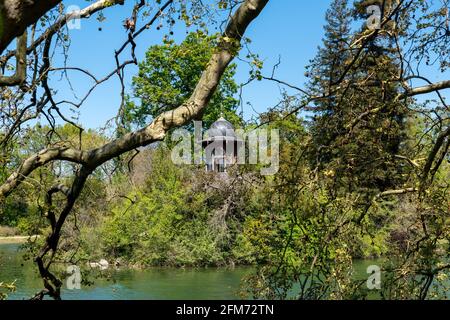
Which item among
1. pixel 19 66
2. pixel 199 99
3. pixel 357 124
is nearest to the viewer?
pixel 199 99

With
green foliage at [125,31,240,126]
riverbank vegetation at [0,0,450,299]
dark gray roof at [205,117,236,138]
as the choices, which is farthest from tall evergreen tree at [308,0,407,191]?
green foliage at [125,31,240,126]

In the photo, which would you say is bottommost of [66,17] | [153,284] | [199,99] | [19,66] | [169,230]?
[153,284]

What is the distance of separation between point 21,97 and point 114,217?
1704 cm

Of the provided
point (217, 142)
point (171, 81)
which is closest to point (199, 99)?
point (217, 142)

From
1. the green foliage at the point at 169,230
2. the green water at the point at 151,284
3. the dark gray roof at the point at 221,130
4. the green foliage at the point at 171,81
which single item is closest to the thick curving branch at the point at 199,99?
the green water at the point at 151,284

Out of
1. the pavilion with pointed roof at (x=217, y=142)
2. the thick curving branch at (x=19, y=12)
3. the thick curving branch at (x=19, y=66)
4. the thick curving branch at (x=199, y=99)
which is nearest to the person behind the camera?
the thick curving branch at (x=19, y=12)

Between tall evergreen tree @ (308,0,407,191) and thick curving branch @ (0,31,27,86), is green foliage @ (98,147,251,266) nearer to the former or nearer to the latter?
tall evergreen tree @ (308,0,407,191)

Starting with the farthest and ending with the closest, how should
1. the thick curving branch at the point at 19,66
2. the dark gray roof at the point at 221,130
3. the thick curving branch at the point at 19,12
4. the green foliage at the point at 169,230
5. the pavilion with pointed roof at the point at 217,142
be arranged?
the dark gray roof at the point at 221,130 < the pavilion with pointed roof at the point at 217,142 < the green foliage at the point at 169,230 < the thick curving branch at the point at 19,66 < the thick curving branch at the point at 19,12

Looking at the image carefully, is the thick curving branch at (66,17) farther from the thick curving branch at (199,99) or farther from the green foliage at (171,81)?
the green foliage at (171,81)

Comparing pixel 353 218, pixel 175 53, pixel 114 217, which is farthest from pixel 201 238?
pixel 175 53

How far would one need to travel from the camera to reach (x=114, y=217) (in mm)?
Result: 21859

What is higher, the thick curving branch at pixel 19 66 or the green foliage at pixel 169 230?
the thick curving branch at pixel 19 66

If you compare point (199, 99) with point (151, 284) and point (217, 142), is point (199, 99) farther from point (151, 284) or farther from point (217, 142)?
point (217, 142)
